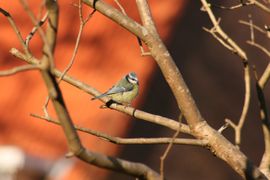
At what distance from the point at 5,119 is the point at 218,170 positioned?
211 cm

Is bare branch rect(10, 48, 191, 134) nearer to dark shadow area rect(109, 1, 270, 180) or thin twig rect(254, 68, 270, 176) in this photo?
thin twig rect(254, 68, 270, 176)

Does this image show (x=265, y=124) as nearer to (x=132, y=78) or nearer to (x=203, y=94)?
(x=132, y=78)

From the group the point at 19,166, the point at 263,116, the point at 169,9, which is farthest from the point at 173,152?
the point at 263,116

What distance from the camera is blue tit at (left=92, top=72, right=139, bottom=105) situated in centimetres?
529

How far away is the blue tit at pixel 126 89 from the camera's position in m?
5.29

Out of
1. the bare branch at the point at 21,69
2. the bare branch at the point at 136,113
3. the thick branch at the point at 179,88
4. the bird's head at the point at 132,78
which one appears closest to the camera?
the bare branch at the point at 21,69

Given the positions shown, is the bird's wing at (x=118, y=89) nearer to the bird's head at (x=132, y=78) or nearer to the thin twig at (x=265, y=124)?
the bird's head at (x=132, y=78)

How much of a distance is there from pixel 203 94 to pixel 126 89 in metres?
1.09

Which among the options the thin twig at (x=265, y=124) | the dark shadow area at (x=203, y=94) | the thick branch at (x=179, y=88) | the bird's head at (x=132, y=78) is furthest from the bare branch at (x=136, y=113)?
the dark shadow area at (x=203, y=94)

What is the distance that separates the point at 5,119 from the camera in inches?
208

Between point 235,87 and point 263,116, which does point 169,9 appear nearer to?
point 235,87

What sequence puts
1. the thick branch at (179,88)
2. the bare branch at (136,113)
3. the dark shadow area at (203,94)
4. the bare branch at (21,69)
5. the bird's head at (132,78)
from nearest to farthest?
the bare branch at (21,69)
the thick branch at (179,88)
the bare branch at (136,113)
the bird's head at (132,78)
the dark shadow area at (203,94)

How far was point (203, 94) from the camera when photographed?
20.4 feet

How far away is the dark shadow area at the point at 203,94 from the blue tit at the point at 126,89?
20cm
